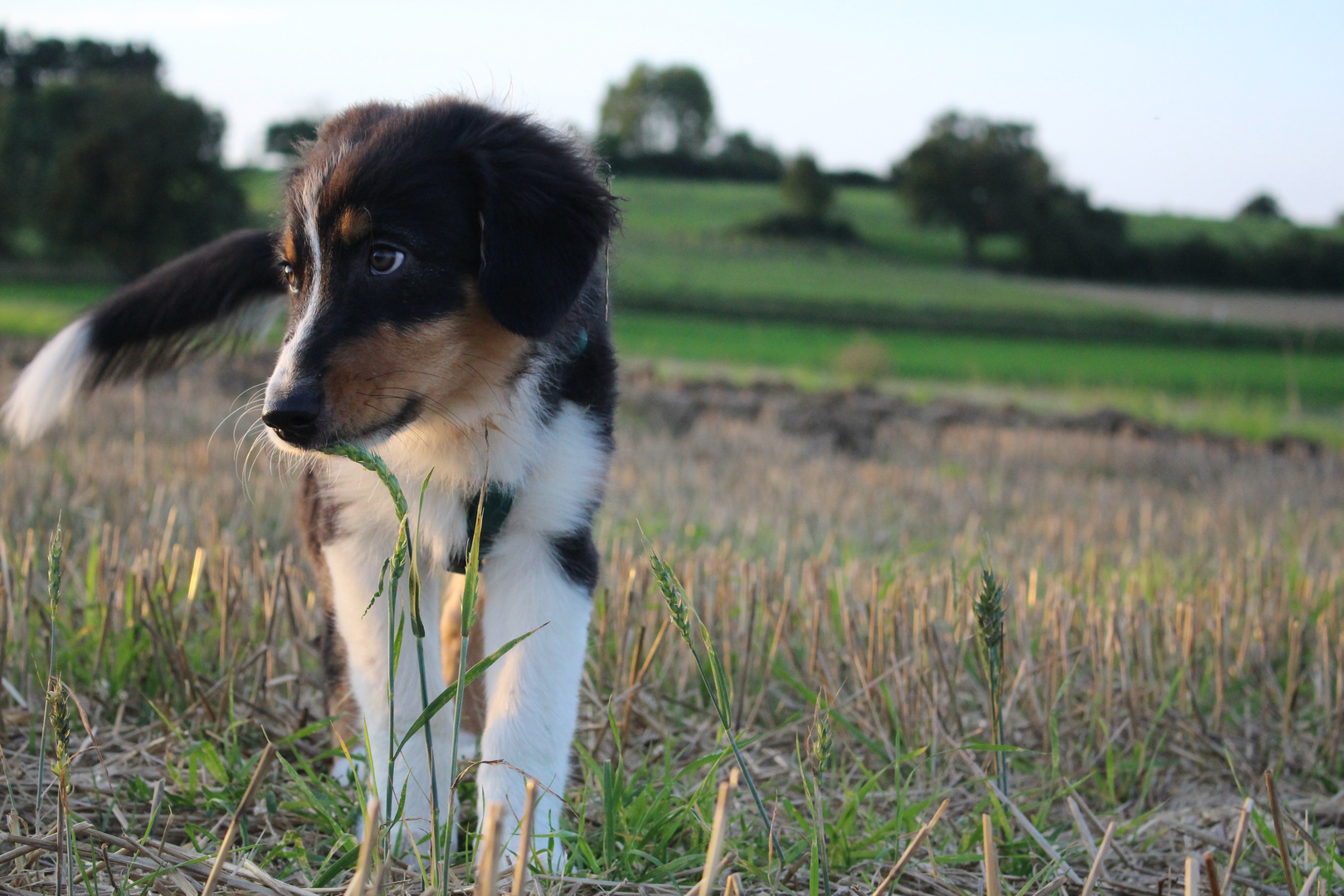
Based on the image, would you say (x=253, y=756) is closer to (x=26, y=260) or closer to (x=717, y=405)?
(x=717, y=405)

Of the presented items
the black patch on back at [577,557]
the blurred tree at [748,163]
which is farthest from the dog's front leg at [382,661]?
the blurred tree at [748,163]

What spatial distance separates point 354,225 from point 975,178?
4622cm

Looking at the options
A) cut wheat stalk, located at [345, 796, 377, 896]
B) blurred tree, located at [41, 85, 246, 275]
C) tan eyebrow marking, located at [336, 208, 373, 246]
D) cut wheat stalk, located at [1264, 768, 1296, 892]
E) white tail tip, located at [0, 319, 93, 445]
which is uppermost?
blurred tree, located at [41, 85, 246, 275]

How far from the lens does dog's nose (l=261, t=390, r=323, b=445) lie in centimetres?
211

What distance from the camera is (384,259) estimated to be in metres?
2.39

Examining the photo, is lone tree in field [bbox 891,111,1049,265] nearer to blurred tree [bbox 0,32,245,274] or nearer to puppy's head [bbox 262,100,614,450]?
blurred tree [bbox 0,32,245,274]

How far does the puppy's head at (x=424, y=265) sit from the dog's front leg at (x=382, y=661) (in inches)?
16.5

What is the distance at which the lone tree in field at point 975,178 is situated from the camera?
43.3m

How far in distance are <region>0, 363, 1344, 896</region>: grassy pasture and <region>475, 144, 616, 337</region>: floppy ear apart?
830 millimetres

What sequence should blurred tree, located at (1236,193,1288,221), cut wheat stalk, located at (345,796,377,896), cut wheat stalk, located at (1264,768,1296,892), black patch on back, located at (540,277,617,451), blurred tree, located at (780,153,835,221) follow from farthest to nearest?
blurred tree, located at (780,153,835,221)
blurred tree, located at (1236,193,1288,221)
black patch on back, located at (540,277,617,451)
cut wheat stalk, located at (1264,768,1296,892)
cut wheat stalk, located at (345,796,377,896)

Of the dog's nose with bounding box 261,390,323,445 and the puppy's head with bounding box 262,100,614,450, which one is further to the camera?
the puppy's head with bounding box 262,100,614,450

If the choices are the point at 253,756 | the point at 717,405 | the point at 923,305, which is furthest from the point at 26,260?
the point at 253,756

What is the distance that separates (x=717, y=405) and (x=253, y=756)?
1005cm

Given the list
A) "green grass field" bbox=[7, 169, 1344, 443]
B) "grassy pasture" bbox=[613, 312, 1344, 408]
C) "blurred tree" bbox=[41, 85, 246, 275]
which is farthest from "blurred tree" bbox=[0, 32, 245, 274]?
"grassy pasture" bbox=[613, 312, 1344, 408]
